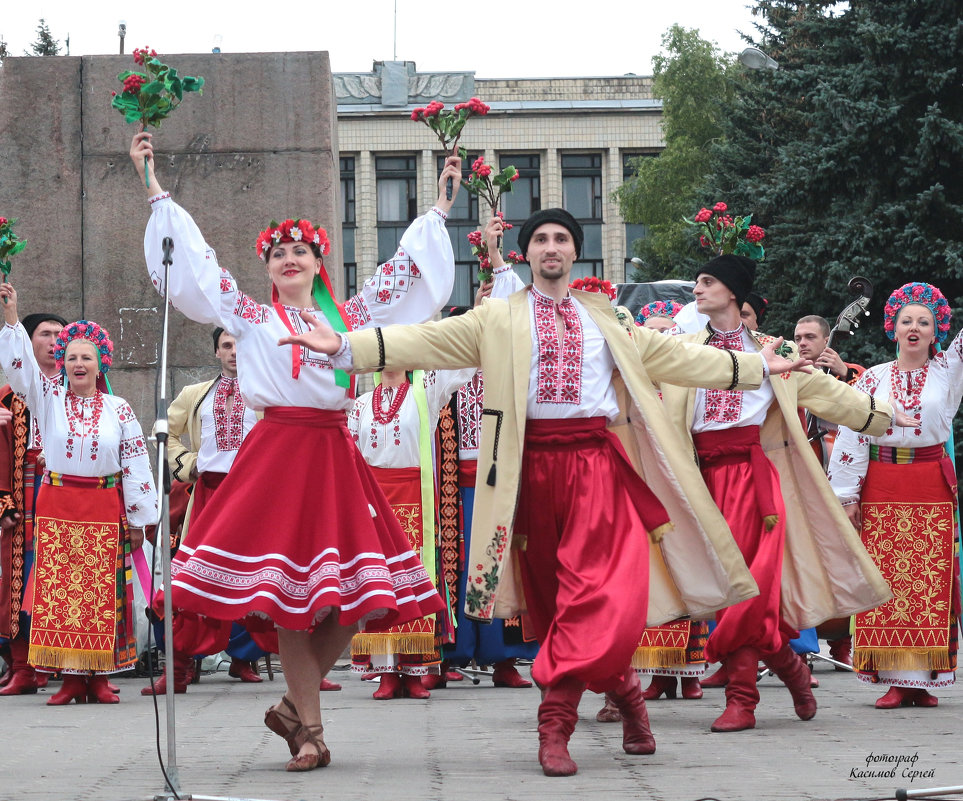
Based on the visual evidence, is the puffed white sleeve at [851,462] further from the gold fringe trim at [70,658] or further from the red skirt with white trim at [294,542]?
the gold fringe trim at [70,658]

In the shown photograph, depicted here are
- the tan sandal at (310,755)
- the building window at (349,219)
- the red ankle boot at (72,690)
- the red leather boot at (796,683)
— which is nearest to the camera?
the tan sandal at (310,755)

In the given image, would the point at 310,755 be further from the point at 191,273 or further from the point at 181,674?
the point at 181,674

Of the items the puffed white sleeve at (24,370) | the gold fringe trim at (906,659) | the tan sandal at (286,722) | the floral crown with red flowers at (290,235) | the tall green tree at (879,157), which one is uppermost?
the tall green tree at (879,157)

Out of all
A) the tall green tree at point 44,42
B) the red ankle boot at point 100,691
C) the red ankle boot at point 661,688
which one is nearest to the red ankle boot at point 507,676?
the red ankle boot at point 661,688

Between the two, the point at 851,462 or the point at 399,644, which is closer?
the point at 851,462

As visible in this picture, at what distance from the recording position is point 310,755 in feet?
18.5

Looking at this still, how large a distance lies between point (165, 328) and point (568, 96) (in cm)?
5800

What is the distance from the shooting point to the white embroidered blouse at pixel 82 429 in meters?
8.60

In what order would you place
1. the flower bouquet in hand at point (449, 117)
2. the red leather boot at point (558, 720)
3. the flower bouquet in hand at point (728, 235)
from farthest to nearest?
the flower bouquet in hand at point (728, 235)
the flower bouquet in hand at point (449, 117)
the red leather boot at point (558, 720)

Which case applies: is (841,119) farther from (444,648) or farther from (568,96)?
(568,96)

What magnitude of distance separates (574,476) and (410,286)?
1124 millimetres

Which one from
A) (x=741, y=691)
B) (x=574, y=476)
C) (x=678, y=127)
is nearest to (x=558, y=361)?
(x=574, y=476)

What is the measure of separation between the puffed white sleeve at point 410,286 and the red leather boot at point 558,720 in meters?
1.66

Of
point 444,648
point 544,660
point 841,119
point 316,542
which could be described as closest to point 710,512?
point 544,660
